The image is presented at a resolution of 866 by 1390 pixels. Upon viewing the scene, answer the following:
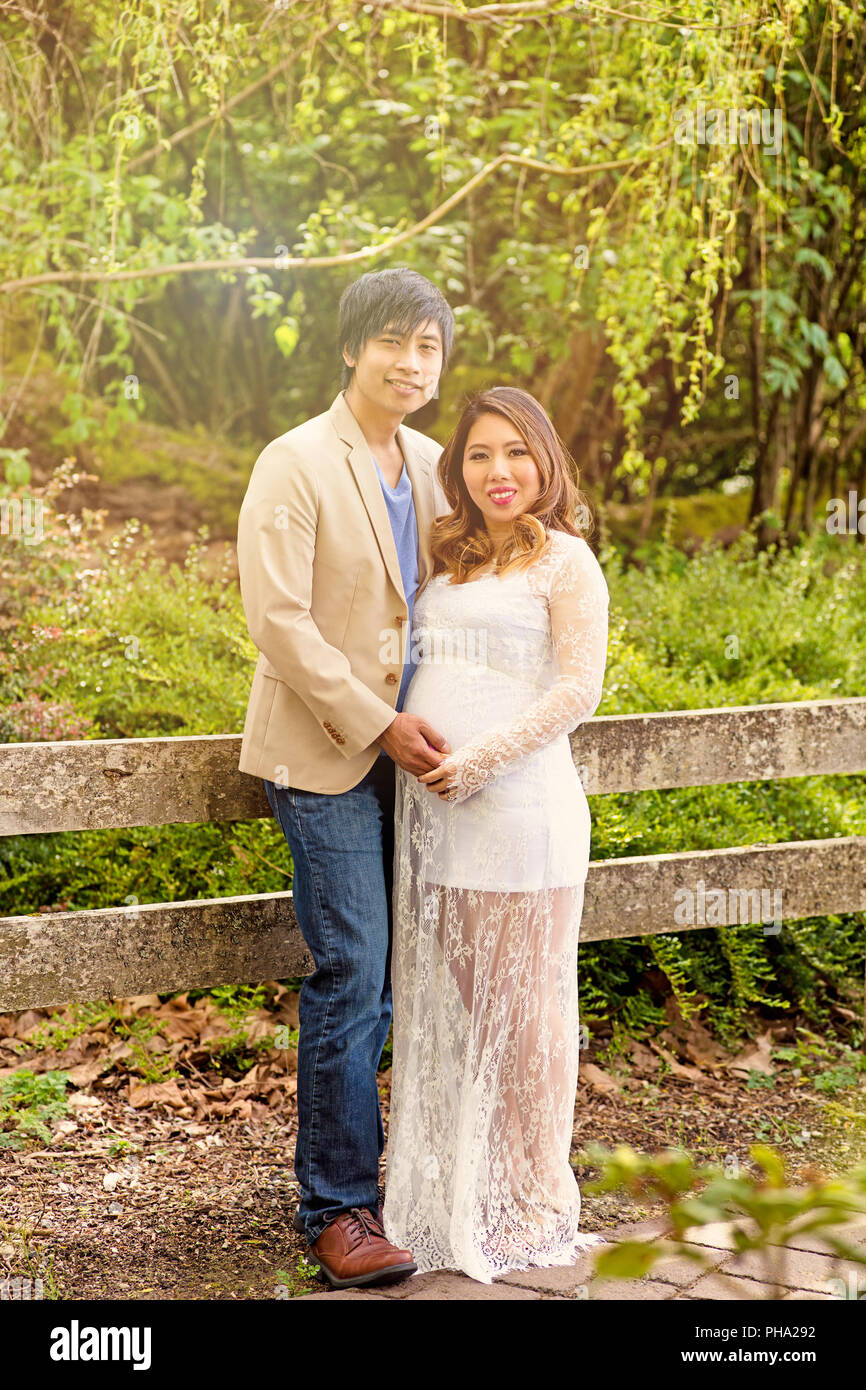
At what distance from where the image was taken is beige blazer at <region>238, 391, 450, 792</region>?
279 centimetres

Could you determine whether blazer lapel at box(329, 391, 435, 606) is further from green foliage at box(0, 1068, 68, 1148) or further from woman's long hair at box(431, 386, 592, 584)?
green foliage at box(0, 1068, 68, 1148)

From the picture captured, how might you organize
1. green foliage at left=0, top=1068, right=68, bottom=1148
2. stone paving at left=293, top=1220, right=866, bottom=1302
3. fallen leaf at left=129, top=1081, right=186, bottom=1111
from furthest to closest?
1. fallen leaf at left=129, top=1081, right=186, bottom=1111
2. green foliage at left=0, top=1068, right=68, bottom=1148
3. stone paving at left=293, top=1220, right=866, bottom=1302

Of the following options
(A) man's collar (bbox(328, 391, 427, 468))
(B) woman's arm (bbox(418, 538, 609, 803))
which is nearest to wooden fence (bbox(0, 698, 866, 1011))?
(B) woman's arm (bbox(418, 538, 609, 803))

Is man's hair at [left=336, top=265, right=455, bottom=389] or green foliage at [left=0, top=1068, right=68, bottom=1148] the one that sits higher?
man's hair at [left=336, top=265, right=455, bottom=389]

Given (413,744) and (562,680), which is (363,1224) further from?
(562,680)

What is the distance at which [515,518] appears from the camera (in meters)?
3.04

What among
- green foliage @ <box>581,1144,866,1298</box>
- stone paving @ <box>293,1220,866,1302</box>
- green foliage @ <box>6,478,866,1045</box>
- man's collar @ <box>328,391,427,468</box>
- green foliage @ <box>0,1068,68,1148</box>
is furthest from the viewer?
green foliage @ <box>6,478,866,1045</box>

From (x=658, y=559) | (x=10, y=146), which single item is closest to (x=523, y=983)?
(x=10, y=146)

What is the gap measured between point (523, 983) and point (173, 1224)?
40.8 inches

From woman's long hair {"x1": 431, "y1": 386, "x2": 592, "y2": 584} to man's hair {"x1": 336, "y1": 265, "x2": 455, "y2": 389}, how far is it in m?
0.22

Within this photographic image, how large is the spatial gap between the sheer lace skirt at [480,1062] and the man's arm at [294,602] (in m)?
0.30

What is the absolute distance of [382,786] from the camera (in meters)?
3.08

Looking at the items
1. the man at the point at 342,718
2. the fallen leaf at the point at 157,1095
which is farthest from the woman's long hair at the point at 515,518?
the fallen leaf at the point at 157,1095

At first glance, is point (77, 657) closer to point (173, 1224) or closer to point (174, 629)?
point (174, 629)
